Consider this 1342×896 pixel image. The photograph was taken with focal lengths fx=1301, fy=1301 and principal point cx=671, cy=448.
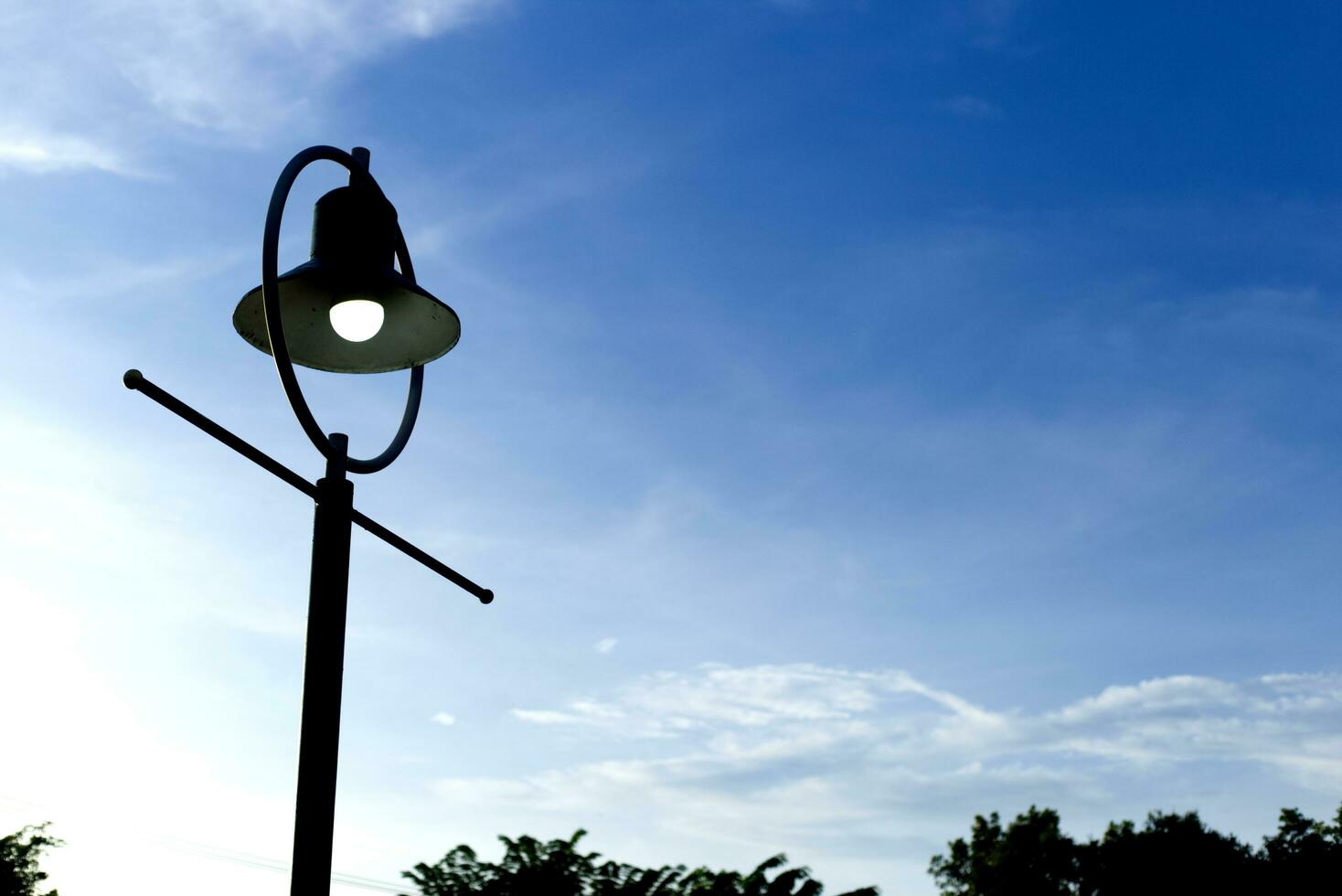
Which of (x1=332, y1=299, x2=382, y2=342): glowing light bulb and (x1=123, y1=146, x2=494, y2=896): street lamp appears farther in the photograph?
(x1=332, y1=299, x2=382, y2=342): glowing light bulb

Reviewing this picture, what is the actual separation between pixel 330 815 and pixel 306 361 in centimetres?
166

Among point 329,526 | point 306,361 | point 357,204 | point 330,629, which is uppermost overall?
point 357,204

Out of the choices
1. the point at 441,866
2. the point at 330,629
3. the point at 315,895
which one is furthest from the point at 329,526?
the point at 441,866

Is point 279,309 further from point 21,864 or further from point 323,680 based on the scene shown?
point 21,864

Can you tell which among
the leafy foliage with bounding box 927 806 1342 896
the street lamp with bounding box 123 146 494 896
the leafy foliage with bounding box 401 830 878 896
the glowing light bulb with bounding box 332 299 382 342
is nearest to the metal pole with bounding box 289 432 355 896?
the street lamp with bounding box 123 146 494 896

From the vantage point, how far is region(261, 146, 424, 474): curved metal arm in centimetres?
387

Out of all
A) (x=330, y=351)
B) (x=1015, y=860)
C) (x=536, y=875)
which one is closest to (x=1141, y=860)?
(x=1015, y=860)

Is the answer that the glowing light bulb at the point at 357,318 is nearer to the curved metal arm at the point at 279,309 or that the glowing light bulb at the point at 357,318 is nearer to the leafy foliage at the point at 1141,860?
the curved metal arm at the point at 279,309

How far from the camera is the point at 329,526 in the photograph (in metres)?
4.03

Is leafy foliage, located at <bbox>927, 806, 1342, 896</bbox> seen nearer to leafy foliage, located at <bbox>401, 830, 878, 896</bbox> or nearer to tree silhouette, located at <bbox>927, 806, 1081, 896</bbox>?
tree silhouette, located at <bbox>927, 806, 1081, 896</bbox>

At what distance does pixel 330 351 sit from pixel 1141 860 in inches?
2729

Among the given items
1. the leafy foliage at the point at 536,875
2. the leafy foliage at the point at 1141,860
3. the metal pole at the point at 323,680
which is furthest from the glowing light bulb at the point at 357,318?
the leafy foliage at the point at 1141,860

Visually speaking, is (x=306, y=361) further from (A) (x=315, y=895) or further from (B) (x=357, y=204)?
(A) (x=315, y=895)

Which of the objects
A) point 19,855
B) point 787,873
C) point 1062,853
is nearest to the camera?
point 787,873
